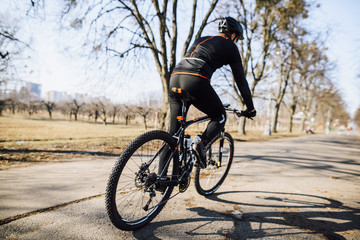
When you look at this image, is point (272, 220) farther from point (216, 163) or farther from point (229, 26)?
point (229, 26)

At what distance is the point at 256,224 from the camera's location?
1.98m

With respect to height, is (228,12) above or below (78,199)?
above

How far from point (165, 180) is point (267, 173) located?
2914 millimetres

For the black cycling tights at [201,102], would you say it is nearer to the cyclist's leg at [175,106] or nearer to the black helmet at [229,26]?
the cyclist's leg at [175,106]

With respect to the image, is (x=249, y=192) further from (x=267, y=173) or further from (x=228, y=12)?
(x=228, y=12)

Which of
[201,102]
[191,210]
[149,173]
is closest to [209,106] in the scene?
[201,102]

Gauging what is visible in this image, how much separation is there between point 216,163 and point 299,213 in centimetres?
115

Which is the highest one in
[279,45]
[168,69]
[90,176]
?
[279,45]

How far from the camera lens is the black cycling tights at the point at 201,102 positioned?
2027 mm

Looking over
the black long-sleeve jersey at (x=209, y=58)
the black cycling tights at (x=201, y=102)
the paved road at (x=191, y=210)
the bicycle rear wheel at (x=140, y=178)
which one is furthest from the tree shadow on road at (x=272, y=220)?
the black long-sleeve jersey at (x=209, y=58)

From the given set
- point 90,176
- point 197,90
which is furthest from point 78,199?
point 197,90

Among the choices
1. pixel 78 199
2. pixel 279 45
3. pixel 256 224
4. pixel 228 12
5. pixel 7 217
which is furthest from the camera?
pixel 279 45

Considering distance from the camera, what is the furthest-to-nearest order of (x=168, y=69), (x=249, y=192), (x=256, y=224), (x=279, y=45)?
(x=279, y=45) → (x=168, y=69) → (x=249, y=192) → (x=256, y=224)

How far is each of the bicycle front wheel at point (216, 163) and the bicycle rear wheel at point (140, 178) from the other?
31.1 inches
